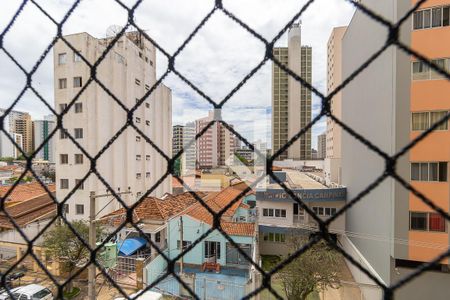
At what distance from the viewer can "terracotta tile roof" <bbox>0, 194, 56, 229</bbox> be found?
185 inches

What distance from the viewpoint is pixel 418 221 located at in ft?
10.5

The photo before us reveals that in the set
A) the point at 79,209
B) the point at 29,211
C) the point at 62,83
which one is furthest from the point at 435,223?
the point at 29,211

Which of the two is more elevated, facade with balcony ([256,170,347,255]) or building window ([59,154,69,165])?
building window ([59,154,69,165])

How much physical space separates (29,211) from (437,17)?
7.85m

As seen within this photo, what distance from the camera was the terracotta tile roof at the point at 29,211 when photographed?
4.70 metres

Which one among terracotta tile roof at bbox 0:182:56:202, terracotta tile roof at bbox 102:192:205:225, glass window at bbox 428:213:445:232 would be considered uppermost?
glass window at bbox 428:213:445:232

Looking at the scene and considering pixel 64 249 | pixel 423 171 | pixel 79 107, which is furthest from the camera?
pixel 79 107

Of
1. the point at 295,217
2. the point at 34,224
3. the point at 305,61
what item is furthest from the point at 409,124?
the point at 305,61

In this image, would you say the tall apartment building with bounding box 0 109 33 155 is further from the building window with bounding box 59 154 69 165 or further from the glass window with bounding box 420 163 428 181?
the glass window with bounding box 420 163 428 181

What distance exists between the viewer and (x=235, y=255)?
14.9 feet

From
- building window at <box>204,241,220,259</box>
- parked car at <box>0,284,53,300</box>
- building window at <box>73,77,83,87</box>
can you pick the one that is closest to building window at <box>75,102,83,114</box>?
building window at <box>73,77,83,87</box>

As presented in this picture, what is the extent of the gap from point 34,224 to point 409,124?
6419mm

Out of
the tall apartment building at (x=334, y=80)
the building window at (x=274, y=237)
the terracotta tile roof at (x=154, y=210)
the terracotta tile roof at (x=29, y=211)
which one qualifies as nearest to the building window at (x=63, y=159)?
the terracotta tile roof at (x=29, y=211)

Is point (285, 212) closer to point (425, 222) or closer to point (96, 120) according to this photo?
point (425, 222)
